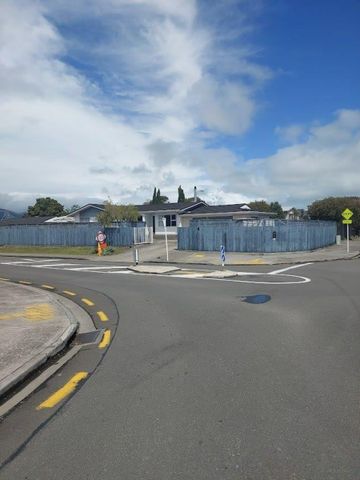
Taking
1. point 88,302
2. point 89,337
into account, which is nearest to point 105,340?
point 89,337

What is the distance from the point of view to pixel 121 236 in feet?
121

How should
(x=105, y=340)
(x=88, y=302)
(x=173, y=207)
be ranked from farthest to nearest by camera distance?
(x=173, y=207) → (x=88, y=302) → (x=105, y=340)

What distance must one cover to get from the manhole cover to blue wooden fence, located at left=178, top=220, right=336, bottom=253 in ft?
56.2

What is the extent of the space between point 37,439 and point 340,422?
9.69ft

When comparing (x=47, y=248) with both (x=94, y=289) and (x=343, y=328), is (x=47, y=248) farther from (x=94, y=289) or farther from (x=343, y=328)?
(x=343, y=328)

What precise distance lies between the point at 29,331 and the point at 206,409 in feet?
15.6

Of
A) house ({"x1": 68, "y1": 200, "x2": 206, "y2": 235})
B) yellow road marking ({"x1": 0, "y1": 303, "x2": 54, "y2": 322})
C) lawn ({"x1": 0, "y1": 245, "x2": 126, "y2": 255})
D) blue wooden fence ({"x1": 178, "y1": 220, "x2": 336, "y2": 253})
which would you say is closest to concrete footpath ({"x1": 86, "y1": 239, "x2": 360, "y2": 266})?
blue wooden fence ({"x1": 178, "y1": 220, "x2": 336, "y2": 253})

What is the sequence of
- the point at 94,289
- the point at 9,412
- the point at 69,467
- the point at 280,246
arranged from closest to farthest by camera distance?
the point at 69,467, the point at 9,412, the point at 94,289, the point at 280,246

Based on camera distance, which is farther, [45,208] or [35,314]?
[45,208]

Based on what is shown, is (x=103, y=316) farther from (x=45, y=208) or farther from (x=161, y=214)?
(x=45, y=208)

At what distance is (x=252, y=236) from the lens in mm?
29844

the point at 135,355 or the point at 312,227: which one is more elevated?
the point at 312,227

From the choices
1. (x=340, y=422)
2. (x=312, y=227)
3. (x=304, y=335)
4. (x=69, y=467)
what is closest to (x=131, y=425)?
(x=69, y=467)

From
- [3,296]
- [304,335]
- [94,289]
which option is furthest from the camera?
[94,289]
